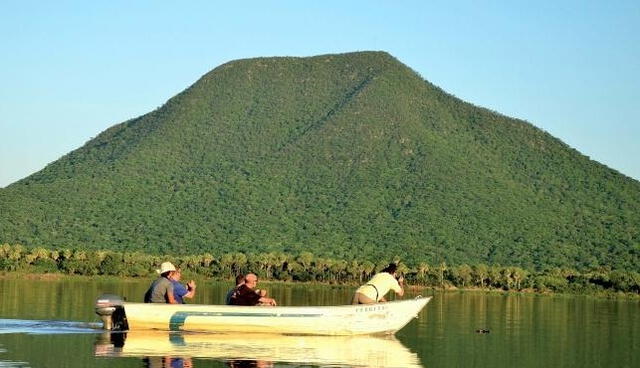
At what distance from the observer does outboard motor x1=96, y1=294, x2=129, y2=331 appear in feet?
121

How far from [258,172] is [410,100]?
29.7 metres

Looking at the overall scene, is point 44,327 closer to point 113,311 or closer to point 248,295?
point 113,311

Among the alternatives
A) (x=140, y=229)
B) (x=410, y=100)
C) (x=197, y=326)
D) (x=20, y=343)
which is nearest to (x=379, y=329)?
(x=197, y=326)

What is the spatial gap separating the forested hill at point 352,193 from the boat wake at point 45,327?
10120 centimetres

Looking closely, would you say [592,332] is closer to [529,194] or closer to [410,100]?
[529,194]

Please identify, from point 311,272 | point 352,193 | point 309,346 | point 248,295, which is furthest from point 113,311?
point 352,193

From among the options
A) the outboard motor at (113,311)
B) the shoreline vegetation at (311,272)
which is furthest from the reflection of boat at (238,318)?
the shoreline vegetation at (311,272)

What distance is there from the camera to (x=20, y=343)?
32781mm

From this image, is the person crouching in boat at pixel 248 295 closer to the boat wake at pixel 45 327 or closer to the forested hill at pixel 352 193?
the boat wake at pixel 45 327

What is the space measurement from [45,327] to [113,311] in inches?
81.6

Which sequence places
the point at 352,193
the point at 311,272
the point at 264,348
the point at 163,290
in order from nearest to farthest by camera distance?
the point at 264,348
the point at 163,290
the point at 311,272
the point at 352,193

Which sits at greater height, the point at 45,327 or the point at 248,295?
the point at 248,295

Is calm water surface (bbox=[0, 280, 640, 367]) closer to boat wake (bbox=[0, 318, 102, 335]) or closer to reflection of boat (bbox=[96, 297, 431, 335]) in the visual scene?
boat wake (bbox=[0, 318, 102, 335])

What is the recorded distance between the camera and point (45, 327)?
37.5m
